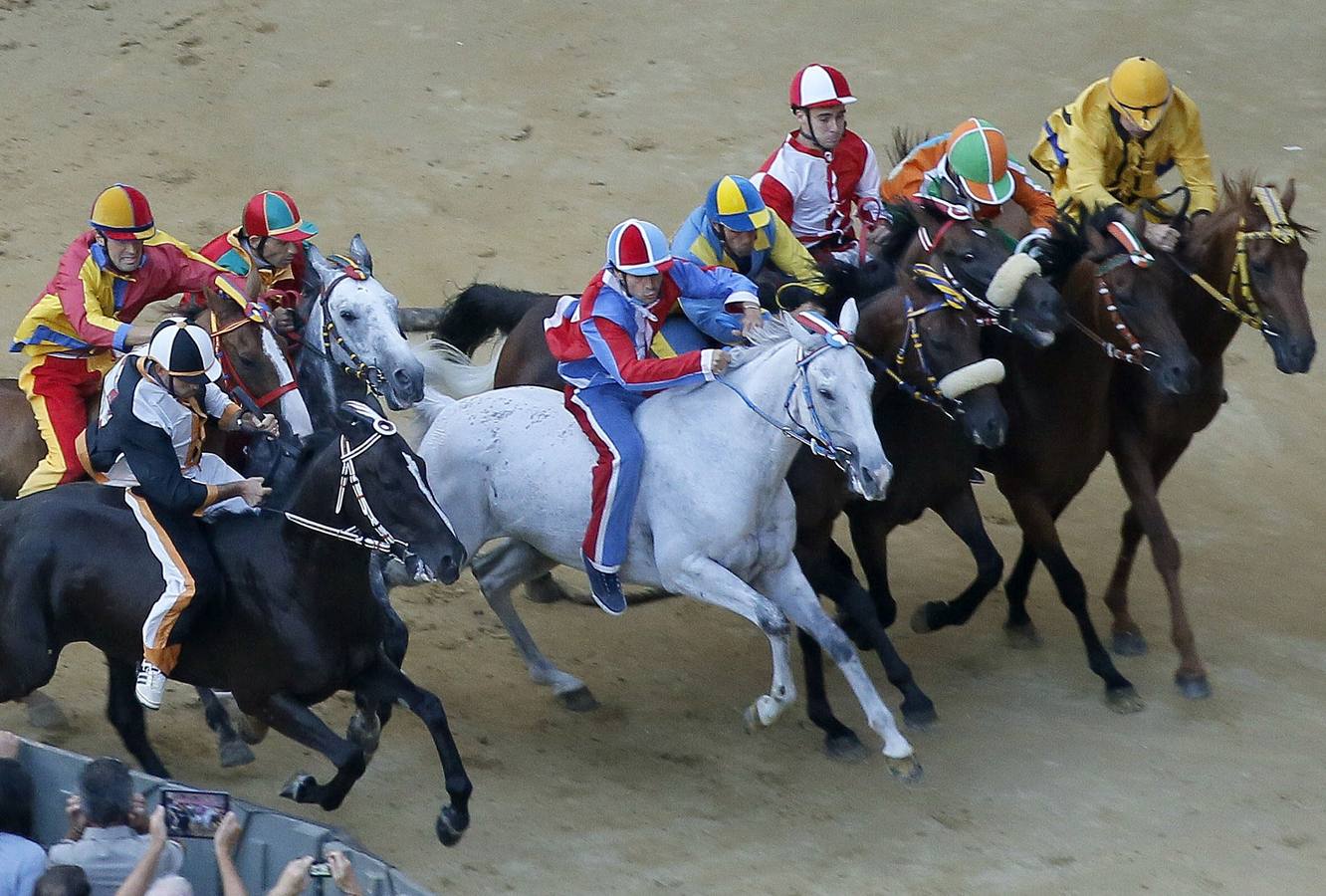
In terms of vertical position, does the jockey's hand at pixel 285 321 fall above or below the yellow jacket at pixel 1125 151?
below

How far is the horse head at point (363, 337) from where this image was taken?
23.4 ft

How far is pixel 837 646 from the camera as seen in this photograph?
6707 mm

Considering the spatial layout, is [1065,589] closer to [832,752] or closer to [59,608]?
[832,752]

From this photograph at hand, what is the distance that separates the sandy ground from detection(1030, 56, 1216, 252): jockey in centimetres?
195

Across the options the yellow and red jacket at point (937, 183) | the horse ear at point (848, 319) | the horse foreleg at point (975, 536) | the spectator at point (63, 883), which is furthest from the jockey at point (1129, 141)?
the spectator at point (63, 883)

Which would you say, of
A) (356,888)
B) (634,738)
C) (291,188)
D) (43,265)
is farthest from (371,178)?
(356,888)

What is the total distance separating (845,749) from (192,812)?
9.31 feet

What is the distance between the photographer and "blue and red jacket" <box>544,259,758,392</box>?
22.3 ft

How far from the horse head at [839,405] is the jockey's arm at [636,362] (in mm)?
396

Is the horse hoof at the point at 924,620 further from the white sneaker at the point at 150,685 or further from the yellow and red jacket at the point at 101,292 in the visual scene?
the white sneaker at the point at 150,685

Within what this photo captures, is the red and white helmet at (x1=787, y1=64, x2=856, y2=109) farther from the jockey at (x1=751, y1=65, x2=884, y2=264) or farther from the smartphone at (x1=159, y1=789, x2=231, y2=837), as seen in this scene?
the smartphone at (x1=159, y1=789, x2=231, y2=837)

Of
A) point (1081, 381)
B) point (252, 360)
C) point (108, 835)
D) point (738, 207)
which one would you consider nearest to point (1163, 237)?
point (1081, 381)

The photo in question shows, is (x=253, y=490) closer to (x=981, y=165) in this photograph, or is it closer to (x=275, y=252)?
(x=275, y=252)

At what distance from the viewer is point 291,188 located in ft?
40.7
